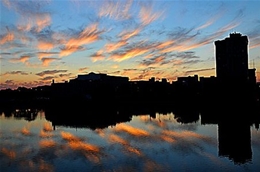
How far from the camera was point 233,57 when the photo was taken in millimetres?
132125

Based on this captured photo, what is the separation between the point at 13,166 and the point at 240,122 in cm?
2950

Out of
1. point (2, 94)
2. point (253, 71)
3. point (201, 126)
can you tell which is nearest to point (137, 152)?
point (201, 126)

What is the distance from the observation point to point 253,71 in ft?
423

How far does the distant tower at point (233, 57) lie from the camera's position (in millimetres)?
128125

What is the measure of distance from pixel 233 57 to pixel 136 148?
11274 cm

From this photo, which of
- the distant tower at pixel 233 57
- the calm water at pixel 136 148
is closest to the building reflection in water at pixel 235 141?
the calm water at pixel 136 148

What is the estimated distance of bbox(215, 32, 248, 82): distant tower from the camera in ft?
420

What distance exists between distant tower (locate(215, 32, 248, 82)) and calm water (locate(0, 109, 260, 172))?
9151 cm

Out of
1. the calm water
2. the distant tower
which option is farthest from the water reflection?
the distant tower

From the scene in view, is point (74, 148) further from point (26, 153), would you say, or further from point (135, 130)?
point (135, 130)

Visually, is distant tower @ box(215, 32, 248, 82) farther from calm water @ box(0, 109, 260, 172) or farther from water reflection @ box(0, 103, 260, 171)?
calm water @ box(0, 109, 260, 172)

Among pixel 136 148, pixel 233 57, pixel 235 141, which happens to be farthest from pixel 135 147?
pixel 233 57

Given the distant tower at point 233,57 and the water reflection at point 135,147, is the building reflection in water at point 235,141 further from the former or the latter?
the distant tower at point 233,57

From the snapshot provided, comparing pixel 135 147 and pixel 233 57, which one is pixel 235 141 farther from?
pixel 233 57
